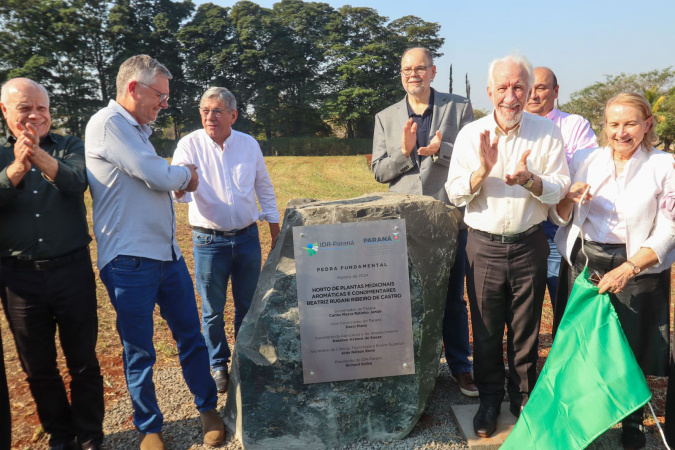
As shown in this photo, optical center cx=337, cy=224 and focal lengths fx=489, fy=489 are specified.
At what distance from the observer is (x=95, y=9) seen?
42844mm

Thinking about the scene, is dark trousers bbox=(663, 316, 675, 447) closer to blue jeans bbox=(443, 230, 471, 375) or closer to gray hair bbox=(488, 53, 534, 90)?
blue jeans bbox=(443, 230, 471, 375)

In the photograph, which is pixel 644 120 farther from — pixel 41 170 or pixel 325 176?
pixel 325 176

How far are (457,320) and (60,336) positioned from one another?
9.18ft

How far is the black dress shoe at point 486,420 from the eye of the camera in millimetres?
3213

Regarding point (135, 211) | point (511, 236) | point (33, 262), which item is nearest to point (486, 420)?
point (511, 236)

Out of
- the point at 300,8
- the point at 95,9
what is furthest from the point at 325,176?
the point at 300,8

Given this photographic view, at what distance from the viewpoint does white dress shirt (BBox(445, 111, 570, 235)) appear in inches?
119

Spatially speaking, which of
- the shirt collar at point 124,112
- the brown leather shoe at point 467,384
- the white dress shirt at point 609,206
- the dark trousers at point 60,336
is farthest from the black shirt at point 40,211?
the white dress shirt at point 609,206

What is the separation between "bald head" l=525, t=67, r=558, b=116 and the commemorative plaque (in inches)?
78.5

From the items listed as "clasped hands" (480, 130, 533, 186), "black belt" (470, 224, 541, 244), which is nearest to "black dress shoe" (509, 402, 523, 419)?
"black belt" (470, 224, 541, 244)

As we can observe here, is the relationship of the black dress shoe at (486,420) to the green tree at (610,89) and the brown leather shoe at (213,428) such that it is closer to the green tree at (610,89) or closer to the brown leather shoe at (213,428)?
the brown leather shoe at (213,428)

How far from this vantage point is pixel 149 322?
121 inches

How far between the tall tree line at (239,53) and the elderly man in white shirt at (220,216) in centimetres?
3904

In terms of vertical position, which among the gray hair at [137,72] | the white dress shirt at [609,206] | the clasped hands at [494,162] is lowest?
the white dress shirt at [609,206]
